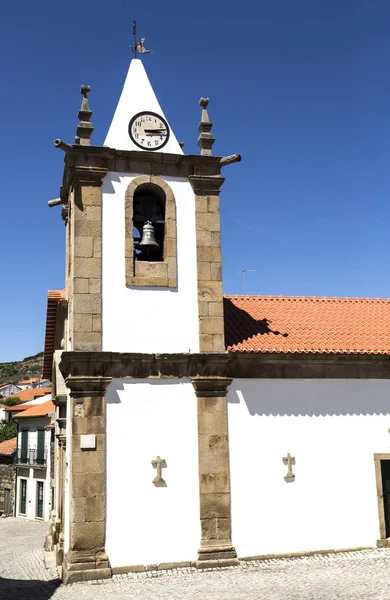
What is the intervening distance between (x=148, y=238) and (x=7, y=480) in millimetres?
26746

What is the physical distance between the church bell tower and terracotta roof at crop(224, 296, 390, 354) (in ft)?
4.24

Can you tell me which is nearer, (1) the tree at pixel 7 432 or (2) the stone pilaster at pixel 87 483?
(2) the stone pilaster at pixel 87 483

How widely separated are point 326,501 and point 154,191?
283 inches

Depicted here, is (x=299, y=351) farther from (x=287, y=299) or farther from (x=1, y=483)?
(x=1, y=483)

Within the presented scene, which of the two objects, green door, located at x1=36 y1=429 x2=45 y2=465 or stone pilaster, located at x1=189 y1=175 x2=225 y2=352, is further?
green door, located at x1=36 y1=429 x2=45 y2=465

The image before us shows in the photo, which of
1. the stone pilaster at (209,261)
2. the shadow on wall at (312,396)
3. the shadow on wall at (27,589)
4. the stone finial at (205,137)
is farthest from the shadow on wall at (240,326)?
the shadow on wall at (27,589)

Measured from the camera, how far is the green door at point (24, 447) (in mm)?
32812

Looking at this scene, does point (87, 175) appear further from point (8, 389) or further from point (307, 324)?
point (8, 389)

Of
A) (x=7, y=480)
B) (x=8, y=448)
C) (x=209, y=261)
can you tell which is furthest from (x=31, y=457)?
(x=209, y=261)

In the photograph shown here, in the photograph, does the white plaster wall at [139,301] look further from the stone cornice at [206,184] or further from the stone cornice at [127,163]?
the stone cornice at [206,184]

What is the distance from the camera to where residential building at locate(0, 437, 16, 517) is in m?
33.3

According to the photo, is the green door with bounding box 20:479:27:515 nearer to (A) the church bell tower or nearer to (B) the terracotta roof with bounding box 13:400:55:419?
(B) the terracotta roof with bounding box 13:400:55:419

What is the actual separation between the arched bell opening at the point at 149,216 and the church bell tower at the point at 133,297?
0.07 feet

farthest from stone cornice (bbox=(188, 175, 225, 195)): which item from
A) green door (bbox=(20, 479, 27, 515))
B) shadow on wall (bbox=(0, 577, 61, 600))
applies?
green door (bbox=(20, 479, 27, 515))
